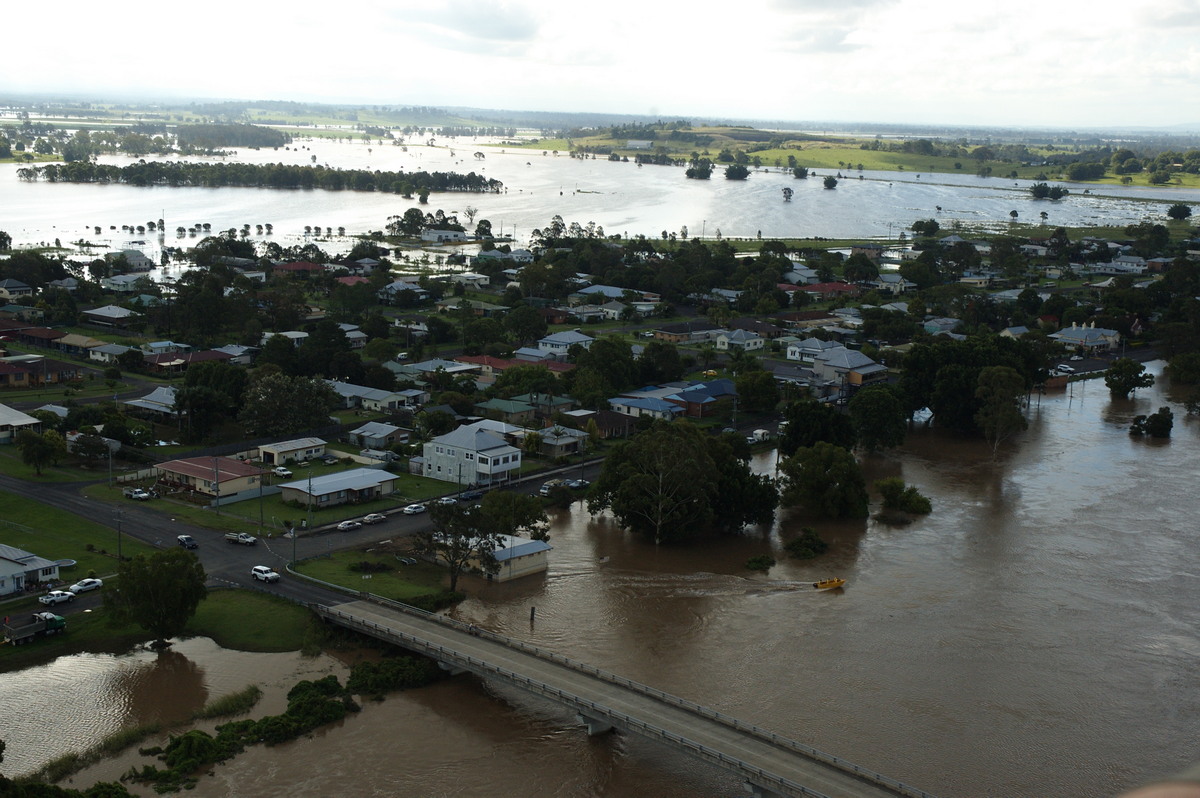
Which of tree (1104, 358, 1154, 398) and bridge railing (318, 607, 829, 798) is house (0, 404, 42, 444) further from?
tree (1104, 358, 1154, 398)

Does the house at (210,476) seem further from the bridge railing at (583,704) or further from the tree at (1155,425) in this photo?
the tree at (1155,425)

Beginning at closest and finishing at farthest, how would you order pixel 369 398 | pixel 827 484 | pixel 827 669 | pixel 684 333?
pixel 827 669 → pixel 827 484 → pixel 369 398 → pixel 684 333

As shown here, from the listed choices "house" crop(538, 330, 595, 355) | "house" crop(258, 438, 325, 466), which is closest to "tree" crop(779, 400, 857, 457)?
"house" crop(258, 438, 325, 466)

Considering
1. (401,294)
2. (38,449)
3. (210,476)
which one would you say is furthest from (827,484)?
(401,294)

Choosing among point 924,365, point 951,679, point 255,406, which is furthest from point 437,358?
point 951,679

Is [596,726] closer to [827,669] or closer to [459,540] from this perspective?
[827,669]

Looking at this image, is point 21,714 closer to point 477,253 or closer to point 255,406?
point 255,406

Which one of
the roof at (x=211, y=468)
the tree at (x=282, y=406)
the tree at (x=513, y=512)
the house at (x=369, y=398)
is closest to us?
the tree at (x=513, y=512)

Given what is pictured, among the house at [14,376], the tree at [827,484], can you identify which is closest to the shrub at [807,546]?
the tree at [827,484]
